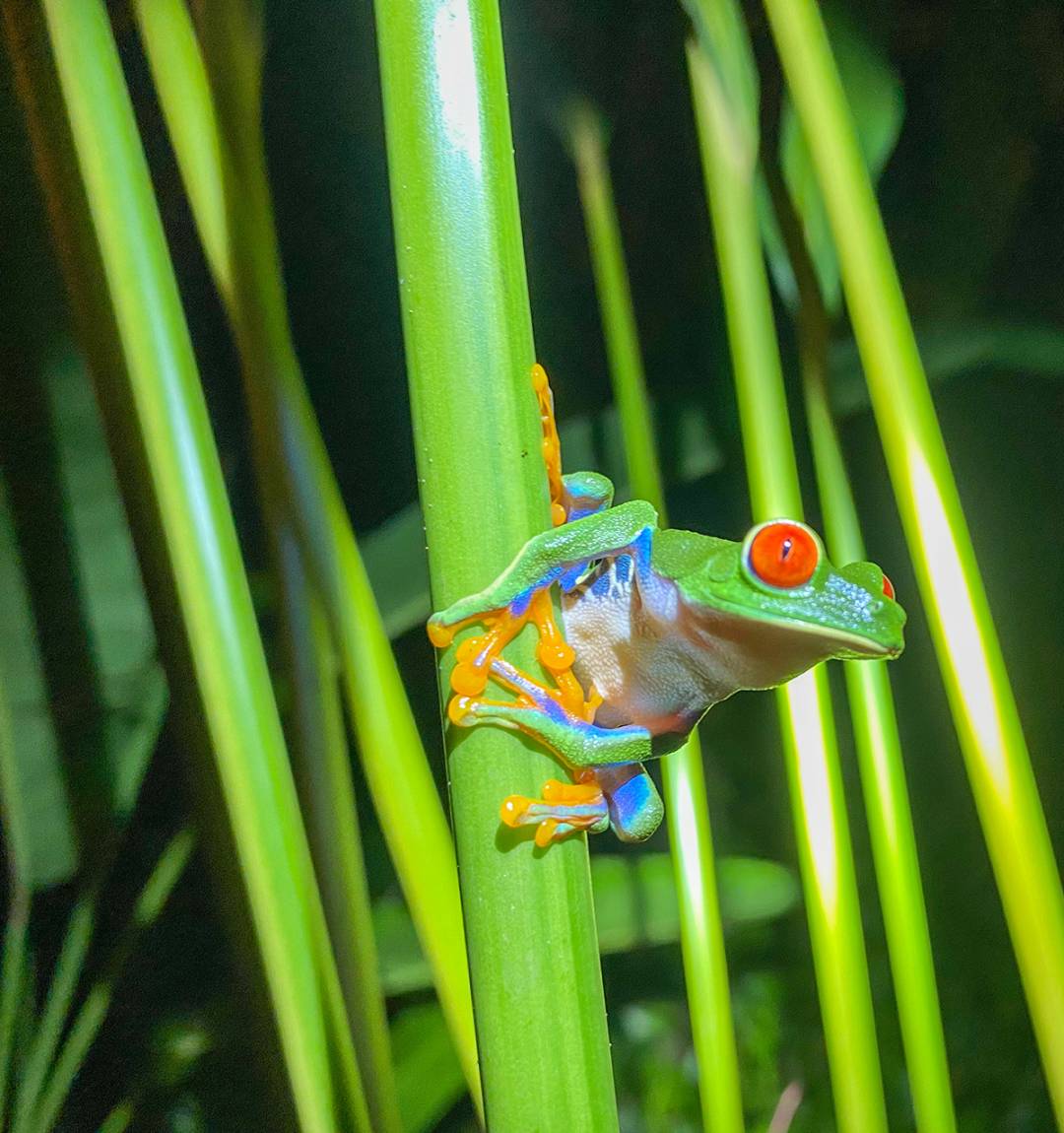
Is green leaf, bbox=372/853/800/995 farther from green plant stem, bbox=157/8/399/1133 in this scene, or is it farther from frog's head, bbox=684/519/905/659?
frog's head, bbox=684/519/905/659

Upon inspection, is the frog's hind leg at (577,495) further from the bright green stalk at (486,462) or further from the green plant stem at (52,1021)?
the green plant stem at (52,1021)

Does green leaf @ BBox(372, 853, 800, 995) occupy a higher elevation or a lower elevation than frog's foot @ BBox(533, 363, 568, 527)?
lower

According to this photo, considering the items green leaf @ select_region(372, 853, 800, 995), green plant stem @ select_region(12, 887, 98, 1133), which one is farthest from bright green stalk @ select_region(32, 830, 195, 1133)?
green leaf @ select_region(372, 853, 800, 995)

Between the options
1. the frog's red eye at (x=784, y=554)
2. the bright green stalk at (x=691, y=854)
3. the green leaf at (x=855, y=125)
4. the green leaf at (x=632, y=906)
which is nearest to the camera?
the frog's red eye at (x=784, y=554)

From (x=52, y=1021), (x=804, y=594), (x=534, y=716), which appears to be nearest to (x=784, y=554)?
(x=804, y=594)

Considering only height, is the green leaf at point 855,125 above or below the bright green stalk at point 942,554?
above

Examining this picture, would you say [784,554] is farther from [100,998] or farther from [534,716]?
[100,998]

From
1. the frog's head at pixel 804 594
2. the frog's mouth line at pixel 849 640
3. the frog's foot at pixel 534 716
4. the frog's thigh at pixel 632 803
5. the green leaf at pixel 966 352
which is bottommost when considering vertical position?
the frog's thigh at pixel 632 803

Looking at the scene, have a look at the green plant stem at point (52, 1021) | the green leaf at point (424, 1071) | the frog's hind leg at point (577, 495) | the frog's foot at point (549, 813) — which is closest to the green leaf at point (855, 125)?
the frog's hind leg at point (577, 495)
